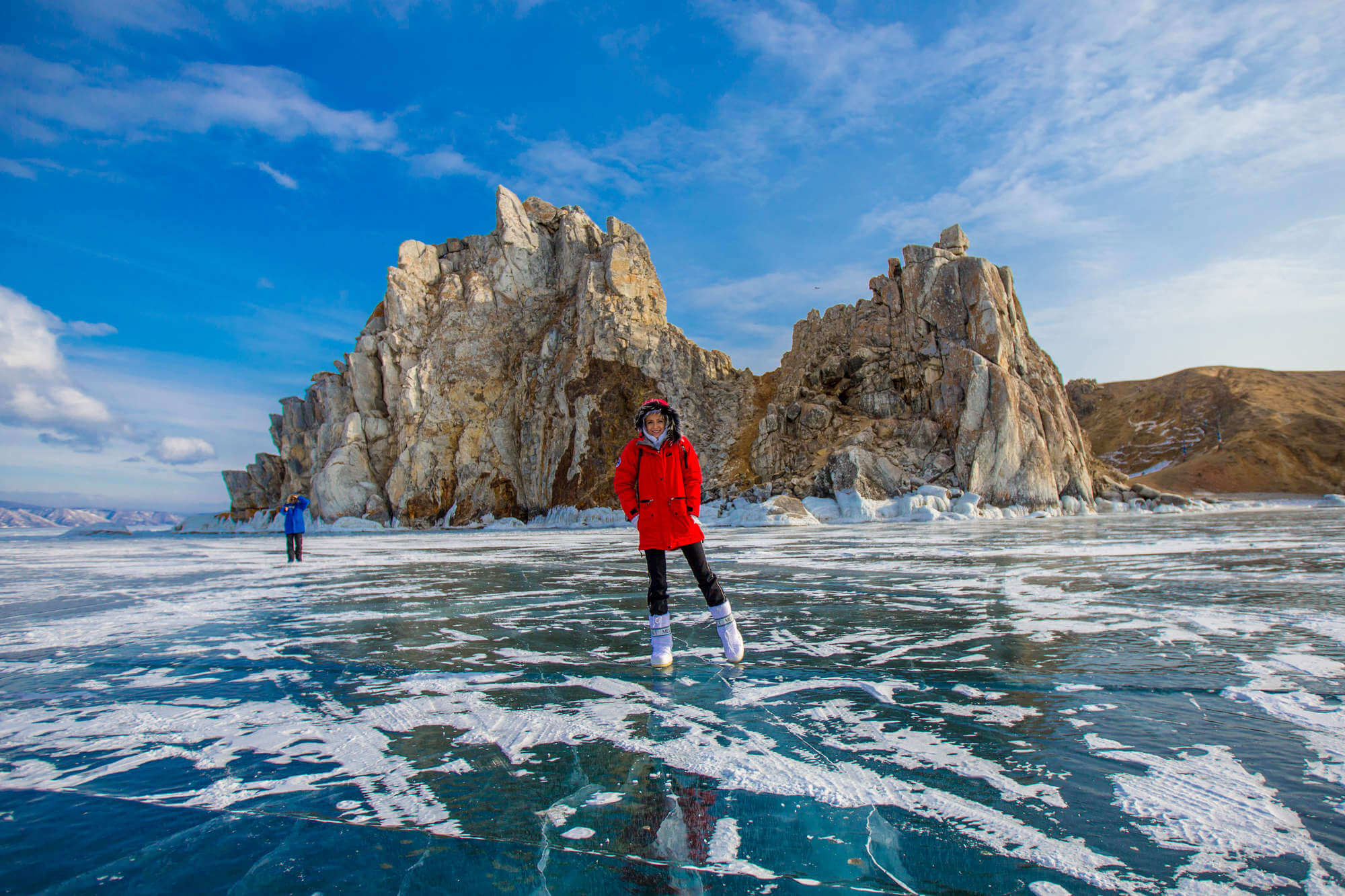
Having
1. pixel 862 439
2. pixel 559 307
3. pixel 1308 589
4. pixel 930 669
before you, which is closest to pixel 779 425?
pixel 862 439

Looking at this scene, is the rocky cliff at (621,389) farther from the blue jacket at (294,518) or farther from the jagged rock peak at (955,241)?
the blue jacket at (294,518)

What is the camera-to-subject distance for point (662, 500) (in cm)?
490

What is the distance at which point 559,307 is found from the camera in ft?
168

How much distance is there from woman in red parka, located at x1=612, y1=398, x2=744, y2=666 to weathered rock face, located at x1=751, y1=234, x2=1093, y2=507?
31083mm

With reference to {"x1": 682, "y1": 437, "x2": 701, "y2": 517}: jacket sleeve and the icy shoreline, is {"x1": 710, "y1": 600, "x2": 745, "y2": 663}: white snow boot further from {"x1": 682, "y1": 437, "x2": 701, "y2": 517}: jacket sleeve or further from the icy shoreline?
the icy shoreline

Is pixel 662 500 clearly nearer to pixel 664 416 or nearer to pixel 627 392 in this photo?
pixel 664 416

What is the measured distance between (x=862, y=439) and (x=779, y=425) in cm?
640

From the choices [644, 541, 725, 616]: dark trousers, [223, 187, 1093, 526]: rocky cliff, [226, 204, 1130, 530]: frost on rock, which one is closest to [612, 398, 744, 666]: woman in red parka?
[644, 541, 725, 616]: dark trousers

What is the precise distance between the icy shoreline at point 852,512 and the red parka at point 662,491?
25.5m

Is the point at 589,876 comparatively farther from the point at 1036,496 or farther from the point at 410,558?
the point at 1036,496

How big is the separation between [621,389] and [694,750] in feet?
140

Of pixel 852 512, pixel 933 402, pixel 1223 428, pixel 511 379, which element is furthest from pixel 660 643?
pixel 1223 428

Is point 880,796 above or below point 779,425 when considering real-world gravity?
below

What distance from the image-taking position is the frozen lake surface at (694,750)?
77.6 inches
